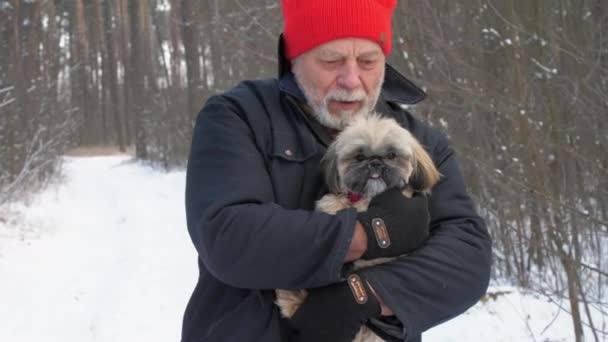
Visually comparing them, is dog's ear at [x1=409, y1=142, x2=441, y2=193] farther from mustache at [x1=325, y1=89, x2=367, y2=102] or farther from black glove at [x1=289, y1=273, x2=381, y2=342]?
black glove at [x1=289, y1=273, x2=381, y2=342]

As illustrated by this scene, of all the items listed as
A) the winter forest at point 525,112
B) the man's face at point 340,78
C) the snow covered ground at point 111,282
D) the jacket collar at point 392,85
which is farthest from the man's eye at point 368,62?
the snow covered ground at point 111,282

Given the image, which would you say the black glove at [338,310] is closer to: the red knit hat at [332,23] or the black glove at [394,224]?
the black glove at [394,224]

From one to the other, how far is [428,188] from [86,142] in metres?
42.6

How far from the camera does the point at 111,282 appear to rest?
845 cm

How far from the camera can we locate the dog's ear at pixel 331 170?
2195 mm

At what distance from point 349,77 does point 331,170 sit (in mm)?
339

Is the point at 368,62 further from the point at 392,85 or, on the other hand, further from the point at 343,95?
the point at 392,85

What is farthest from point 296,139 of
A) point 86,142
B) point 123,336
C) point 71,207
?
point 86,142

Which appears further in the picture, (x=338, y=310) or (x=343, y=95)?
(x=343, y=95)

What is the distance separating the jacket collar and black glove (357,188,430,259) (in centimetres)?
57

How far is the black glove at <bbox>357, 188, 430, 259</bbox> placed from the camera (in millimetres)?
1899

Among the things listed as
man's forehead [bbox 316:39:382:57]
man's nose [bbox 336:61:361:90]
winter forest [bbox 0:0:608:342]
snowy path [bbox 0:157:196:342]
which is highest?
man's forehead [bbox 316:39:382:57]

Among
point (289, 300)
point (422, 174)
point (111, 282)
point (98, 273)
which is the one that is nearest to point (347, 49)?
point (422, 174)

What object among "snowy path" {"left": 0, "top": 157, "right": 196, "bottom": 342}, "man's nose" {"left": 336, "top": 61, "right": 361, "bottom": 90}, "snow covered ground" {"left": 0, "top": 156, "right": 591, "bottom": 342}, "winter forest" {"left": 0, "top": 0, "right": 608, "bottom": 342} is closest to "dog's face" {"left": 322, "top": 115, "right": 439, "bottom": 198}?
"man's nose" {"left": 336, "top": 61, "right": 361, "bottom": 90}
